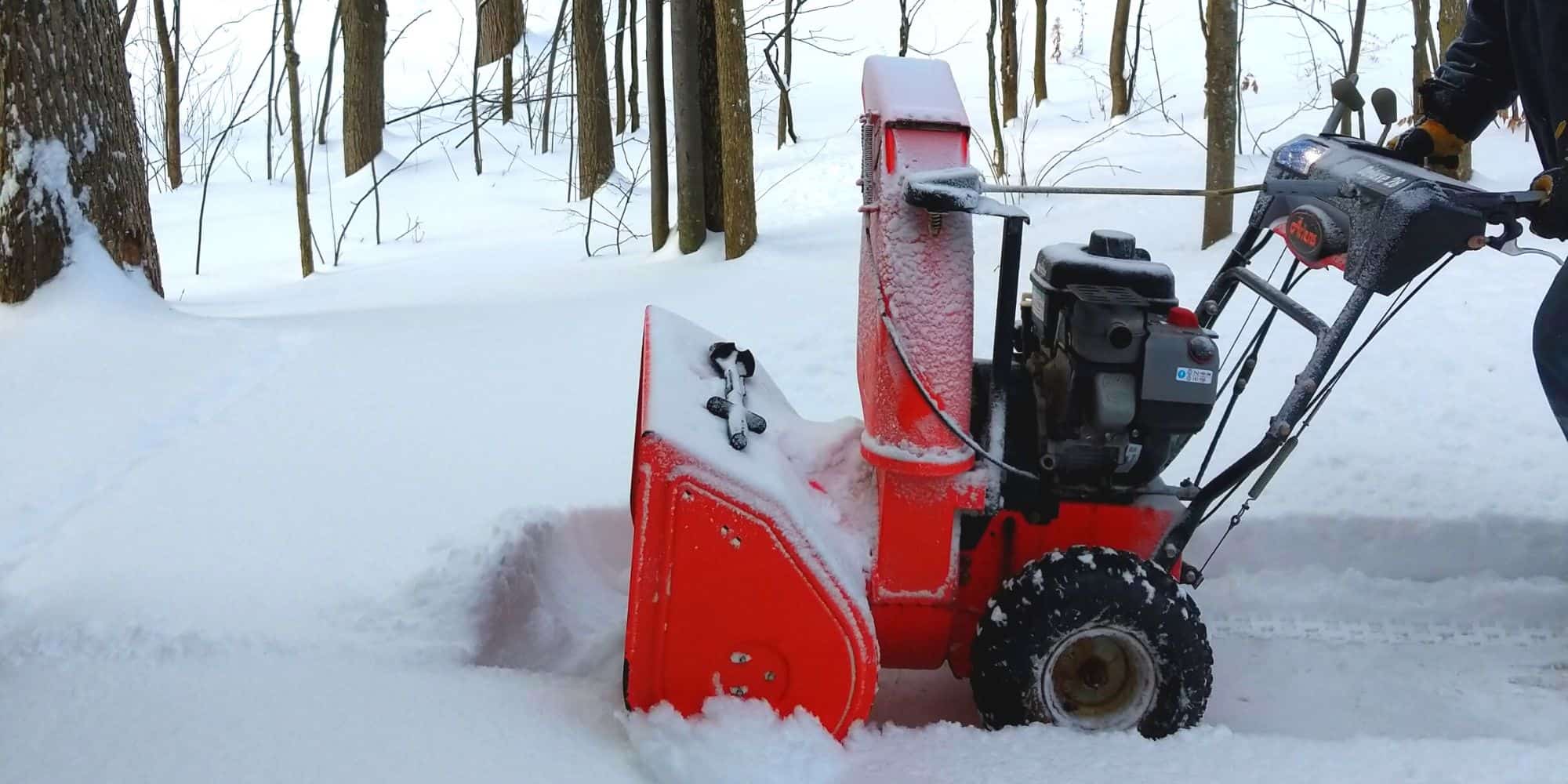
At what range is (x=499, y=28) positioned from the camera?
17219mm

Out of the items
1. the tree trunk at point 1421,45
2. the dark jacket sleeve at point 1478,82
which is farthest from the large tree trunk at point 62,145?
the tree trunk at point 1421,45

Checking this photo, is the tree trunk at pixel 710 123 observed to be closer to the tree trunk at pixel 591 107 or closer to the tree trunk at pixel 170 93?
the tree trunk at pixel 591 107

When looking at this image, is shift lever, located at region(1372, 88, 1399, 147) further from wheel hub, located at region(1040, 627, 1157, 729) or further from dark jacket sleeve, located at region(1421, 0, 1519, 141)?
wheel hub, located at region(1040, 627, 1157, 729)

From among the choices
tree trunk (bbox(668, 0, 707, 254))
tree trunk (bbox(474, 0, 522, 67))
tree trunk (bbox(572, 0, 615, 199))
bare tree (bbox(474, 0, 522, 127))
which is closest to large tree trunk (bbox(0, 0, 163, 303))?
tree trunk (bbox(668, 0, 707, 254))

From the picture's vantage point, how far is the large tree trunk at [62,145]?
4.35 m

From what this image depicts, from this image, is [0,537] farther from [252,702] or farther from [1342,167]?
[1342,167]

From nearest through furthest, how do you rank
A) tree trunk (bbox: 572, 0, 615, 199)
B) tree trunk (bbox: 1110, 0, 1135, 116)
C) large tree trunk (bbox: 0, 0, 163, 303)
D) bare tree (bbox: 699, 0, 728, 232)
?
large tree trunk (bbox: 0, 0, 163, 303)
bare tree (bbox: 699, 0, 728, 232)
tree trunk (bbox: 572, 0, 615, 199)
tree trunk (bbox: 1110, 0, 1135, 116)

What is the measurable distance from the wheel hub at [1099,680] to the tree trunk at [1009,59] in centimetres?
1176

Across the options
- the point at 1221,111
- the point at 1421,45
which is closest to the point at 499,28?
the point at 1421,45

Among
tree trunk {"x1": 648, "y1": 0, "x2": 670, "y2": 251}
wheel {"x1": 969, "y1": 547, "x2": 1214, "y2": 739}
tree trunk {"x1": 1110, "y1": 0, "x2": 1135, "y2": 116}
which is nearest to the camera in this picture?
wheel {"x1": 969, "y1": 547, "x2": 1214, "y2": 739}

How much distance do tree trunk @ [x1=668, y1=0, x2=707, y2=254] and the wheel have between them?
4.74m

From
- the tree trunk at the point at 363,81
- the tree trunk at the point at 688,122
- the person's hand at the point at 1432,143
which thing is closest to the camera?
the person's hand at the point at 1432,143

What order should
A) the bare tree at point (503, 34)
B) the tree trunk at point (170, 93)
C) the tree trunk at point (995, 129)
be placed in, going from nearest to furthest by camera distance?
the tree trunk at point (995, 129)
the tree trunk at point (170, 93)
the bare tree at point (503, 34)

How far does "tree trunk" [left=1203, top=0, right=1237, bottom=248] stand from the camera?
234 inches
